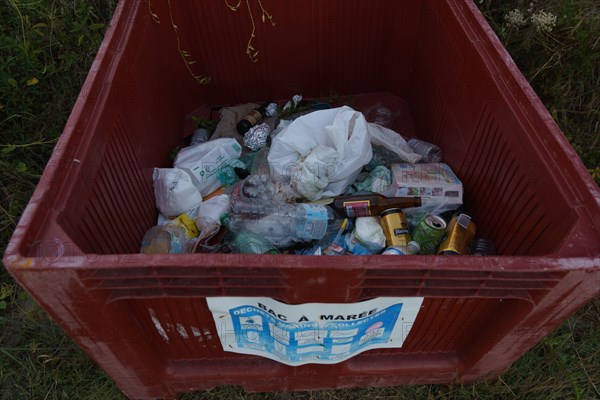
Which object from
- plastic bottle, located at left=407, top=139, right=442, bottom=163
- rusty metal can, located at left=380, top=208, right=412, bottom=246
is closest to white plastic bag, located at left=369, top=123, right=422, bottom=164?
plastic bottle, located at left=407, top=139, right=442, bottom=163

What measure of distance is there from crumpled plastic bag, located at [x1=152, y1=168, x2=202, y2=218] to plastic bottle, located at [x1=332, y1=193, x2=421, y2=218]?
26.8 inches

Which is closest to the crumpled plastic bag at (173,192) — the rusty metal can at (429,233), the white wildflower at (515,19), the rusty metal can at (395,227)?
the rusty metal can at (395,227)

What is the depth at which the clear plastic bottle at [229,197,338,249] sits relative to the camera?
77.7 inches

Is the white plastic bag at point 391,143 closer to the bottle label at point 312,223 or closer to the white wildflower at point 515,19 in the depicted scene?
the bottle label at point 312,223

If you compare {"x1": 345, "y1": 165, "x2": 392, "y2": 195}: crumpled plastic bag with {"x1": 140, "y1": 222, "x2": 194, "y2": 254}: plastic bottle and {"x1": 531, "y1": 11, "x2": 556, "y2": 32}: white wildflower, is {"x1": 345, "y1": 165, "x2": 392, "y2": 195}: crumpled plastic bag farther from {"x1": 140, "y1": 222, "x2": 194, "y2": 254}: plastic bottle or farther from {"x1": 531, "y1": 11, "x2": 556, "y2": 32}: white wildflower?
{"x1": 531, "y1": 11, "x2": 556, "y2": 32}: white wildflower

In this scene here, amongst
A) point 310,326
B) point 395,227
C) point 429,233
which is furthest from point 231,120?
point 310,326

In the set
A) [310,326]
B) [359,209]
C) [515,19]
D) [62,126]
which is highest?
[515,19]

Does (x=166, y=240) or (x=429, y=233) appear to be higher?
(x=429, y=233)

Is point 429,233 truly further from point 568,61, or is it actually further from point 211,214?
point 568,61

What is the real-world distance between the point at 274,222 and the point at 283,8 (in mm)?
1185

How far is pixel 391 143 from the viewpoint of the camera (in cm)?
228

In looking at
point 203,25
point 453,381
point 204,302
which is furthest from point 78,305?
point 203,25

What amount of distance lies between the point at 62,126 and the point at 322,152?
5.33ft

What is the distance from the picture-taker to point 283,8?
2.43 meters
